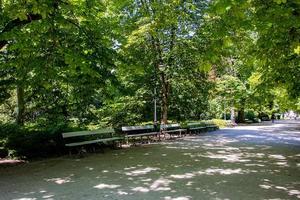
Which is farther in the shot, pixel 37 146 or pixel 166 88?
pixel 166 88

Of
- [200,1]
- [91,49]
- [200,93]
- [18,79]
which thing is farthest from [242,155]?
[200,93]

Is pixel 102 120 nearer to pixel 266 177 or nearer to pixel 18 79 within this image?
pixel 18 79

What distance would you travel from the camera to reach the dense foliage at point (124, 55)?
759cm

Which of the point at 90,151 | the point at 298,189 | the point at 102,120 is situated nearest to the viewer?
the point at 298,189

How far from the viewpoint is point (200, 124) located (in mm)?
28203

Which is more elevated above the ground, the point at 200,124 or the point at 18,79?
the point at 18,79

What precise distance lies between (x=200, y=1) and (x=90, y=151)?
1172cm

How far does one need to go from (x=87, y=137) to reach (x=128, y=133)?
15.6ft

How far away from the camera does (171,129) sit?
78.1ft

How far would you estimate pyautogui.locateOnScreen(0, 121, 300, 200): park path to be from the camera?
755 cm

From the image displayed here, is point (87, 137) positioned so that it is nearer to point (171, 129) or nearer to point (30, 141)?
point (30, 141)

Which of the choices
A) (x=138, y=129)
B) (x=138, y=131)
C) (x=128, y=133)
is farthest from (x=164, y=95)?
(x=128, y=133)

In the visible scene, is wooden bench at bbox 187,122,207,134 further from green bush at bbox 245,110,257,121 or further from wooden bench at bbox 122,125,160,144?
green bush at bbox 245,110,257,121

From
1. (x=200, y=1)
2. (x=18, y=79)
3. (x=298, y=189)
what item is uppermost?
(x=200, y=1)
